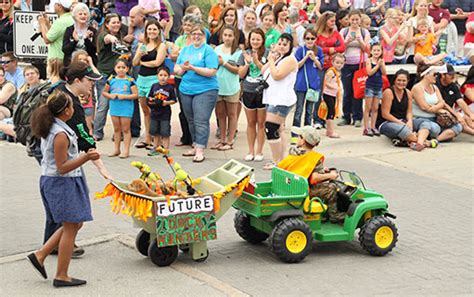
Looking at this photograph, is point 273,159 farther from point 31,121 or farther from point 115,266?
point 31,121

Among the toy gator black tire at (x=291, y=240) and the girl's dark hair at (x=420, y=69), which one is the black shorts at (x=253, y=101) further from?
the toy gator black tire at (x=291, y=240)

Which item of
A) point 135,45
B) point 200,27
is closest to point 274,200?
point 200,27

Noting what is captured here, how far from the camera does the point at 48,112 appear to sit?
7.07 m

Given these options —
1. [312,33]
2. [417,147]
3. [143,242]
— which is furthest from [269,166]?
[143,242]

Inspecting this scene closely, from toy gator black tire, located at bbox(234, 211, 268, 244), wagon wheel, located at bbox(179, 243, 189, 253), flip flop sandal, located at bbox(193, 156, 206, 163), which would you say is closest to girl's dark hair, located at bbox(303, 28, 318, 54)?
flip flop sandal, located at bbox(193, 156, 206, 163)

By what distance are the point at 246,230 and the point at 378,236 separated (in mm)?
1242

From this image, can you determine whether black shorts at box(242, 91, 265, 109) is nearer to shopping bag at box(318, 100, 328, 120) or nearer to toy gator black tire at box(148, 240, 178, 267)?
shopping bag at box(318, 100, 328, 120)

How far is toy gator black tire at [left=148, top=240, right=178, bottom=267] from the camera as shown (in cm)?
771

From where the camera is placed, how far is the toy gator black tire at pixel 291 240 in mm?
7875

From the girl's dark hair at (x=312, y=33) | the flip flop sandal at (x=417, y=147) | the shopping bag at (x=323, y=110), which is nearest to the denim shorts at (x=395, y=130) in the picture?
the flip flop sandal at (x=417, y=147)

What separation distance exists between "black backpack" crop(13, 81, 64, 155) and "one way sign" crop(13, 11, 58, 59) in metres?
5.49

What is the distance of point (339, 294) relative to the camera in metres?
7.22

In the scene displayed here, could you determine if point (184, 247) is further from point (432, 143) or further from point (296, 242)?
point (432, 143)

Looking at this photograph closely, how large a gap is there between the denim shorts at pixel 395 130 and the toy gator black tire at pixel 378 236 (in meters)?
5.11
